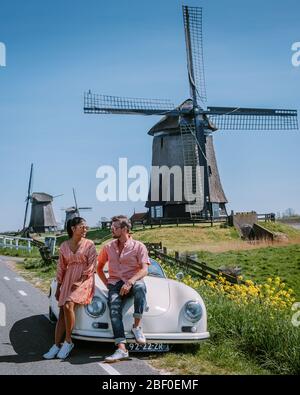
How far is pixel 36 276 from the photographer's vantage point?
15.9 metres

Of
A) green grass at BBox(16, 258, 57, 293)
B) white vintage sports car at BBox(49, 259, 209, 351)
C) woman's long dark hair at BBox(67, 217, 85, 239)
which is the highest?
woman's long dark hair at BBox(67, 217, 85, 239)

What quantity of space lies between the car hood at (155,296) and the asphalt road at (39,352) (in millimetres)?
557

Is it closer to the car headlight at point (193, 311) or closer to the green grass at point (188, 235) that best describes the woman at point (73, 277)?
the car headlight at point (193, 311)

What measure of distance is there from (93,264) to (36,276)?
10308 mm

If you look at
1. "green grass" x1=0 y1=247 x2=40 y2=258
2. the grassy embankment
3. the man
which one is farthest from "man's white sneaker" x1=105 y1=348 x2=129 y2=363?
"green grass" x1=0 y1=247 x2=40 y2=258

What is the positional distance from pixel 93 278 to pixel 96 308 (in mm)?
379

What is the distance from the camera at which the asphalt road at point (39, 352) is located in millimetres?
5207

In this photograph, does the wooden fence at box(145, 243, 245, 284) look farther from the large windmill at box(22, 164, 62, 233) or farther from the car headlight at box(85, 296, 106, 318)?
the large windmill at box(22, 164, 62, 233)

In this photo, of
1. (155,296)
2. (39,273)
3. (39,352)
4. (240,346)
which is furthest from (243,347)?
(39,273)

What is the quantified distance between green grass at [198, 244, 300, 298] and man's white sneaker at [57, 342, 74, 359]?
11.4 metres

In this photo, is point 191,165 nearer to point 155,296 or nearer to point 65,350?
point 155,296

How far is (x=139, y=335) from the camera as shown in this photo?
18.8 feet

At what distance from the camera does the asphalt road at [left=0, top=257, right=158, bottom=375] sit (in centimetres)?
521

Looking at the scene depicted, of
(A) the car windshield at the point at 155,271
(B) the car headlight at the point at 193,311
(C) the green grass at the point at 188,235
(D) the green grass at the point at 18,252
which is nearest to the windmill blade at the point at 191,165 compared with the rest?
(C) the green grass at the point at 188,235
